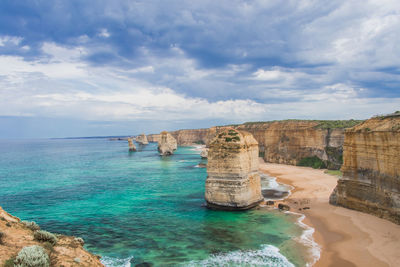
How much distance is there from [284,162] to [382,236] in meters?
47.6

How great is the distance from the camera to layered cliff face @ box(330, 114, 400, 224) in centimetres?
2042

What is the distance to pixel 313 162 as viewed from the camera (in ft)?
193

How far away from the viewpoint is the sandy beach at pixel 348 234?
16.4 m

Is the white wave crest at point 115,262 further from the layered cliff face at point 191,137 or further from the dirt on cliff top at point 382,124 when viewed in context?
the layered cliff face at point 191,137

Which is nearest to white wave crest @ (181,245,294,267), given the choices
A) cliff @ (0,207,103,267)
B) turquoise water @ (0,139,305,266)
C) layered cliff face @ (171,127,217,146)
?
turquoise water @ (0,139,305,266)

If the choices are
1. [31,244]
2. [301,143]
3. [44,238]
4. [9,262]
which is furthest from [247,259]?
[301,143]

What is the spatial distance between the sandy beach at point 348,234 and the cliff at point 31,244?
14.2 m

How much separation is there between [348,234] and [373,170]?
6.64m

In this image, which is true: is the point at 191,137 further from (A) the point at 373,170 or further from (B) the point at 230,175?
(A) the point at 373,170

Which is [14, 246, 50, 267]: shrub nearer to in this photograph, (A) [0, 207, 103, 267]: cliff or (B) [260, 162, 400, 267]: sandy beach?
(A) [0, 207, 103, 267]: cliff

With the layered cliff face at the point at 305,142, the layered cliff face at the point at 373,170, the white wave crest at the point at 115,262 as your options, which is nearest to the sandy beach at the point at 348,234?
the layered cliff face at the point at 373,170

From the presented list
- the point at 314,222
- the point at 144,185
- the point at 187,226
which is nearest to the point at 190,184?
the point at 144,185

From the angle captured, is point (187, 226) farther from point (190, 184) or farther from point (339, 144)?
point (339, 144)

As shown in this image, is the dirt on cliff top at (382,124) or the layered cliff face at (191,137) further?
the layered cliff face at (191,137)
